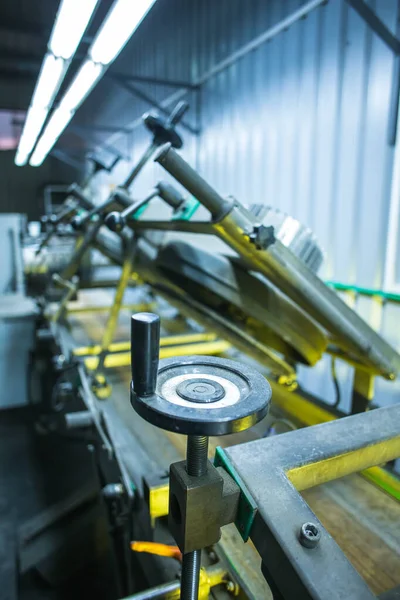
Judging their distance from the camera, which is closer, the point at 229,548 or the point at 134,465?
the point at 229,548

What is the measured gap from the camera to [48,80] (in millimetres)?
2287

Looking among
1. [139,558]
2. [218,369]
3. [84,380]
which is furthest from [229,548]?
[84,380]

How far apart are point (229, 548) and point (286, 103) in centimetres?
229

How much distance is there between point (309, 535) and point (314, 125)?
216cm

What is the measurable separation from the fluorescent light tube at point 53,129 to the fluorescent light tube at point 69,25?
95 centimetres

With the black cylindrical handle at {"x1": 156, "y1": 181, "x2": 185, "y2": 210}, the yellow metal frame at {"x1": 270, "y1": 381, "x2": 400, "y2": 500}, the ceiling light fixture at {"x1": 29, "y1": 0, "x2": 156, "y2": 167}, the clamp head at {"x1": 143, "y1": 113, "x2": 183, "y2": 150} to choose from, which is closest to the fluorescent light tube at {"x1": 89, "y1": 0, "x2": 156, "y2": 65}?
the ceiling light fixture at {"x1": 29, "y1": 0, "x2": 156, "y2": 167}

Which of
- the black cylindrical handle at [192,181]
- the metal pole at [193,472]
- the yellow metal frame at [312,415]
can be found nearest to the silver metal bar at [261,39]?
the black cylindrical handle at [192,181]

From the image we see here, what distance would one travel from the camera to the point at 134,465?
51.2 inches

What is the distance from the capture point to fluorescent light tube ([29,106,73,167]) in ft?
9.40

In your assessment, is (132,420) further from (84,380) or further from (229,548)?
(229,548)

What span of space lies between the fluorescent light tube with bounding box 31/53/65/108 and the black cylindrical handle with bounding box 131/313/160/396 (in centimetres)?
204

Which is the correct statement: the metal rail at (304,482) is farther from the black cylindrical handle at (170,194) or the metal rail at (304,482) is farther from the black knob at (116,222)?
the black knob at (116,222)

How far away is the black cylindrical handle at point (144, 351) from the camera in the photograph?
1.51 feet

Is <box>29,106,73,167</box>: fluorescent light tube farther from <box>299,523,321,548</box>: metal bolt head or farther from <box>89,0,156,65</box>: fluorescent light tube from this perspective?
<box>299,523,321,548</box>: metal bolt head
